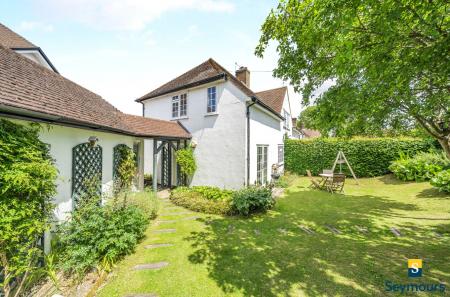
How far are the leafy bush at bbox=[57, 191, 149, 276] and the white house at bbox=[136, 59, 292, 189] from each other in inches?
245

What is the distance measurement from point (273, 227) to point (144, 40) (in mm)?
9730

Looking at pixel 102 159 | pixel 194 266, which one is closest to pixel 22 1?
pixel 102 159

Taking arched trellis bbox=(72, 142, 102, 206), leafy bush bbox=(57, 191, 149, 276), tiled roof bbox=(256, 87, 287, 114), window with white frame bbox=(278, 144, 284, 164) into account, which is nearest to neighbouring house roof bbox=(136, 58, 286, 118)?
tiled roof bbox=(256, 87, 287, 114)

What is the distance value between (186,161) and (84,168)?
613 cm

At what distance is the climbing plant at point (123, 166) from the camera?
838 cm

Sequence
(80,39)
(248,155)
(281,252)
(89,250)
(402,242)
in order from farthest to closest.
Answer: (248,155) < (80,39) < (402,242) < (281,252) < (89,250)

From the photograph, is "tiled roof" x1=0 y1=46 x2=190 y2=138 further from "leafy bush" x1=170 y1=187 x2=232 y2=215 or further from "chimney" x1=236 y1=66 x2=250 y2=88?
"chimney" x1=236 y1=66 x2=250 y2=88

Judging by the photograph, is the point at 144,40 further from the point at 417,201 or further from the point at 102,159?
the point at 417,201

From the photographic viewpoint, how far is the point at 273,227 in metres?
7.11

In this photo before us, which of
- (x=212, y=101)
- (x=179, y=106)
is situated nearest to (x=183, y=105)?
(x=179, y=106)

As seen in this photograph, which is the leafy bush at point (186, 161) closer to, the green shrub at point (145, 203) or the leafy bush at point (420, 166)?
the green shrub at point (145, 203)

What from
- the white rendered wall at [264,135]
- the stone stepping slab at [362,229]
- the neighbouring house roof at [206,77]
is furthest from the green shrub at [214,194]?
the neighbouring house roof at [206,77]

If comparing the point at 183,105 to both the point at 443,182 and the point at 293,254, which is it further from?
the point at 443,182

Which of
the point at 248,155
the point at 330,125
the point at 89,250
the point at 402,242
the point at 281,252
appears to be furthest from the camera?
the point at 248,155
